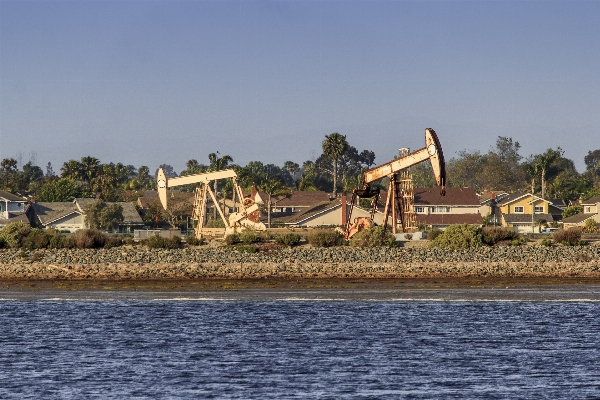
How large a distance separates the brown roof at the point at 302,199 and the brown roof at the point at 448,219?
17.4 metres

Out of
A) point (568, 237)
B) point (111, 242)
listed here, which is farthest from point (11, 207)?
point (568, 237)

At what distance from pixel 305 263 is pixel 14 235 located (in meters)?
24.6

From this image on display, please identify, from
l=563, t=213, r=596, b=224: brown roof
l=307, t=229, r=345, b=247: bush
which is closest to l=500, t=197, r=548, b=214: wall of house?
l=563, t=213, r=596, b=224: brown roof

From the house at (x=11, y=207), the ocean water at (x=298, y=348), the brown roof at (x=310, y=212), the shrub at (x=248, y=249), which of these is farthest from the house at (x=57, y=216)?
the ocean water at (x=298, y=348)

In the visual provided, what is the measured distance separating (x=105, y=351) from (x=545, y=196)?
123 meters

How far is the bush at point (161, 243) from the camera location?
74.5 metres

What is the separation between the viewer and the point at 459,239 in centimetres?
7231

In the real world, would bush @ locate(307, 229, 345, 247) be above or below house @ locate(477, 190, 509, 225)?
below

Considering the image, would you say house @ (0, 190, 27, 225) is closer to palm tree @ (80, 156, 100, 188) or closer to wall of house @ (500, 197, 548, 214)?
palm tree @ (80, 156, 100, 188)

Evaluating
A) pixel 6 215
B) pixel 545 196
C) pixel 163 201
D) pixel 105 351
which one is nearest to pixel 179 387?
pixel 105 351

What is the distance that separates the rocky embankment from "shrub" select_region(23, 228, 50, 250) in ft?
7.51

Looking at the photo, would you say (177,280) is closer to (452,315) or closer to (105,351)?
(452,315)

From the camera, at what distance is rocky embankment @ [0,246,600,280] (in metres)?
60.8

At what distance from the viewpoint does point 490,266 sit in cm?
6194
